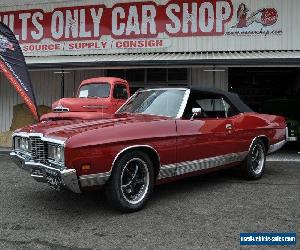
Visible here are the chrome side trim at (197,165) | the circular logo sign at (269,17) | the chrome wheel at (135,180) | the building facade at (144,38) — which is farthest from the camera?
the circular logo sign at (269,17)

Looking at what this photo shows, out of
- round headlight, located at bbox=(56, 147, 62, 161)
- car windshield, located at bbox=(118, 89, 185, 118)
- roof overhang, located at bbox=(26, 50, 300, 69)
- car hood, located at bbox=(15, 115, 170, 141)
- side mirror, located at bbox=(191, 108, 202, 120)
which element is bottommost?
round headlight, located at bbox=(56, 147, 62, 161)

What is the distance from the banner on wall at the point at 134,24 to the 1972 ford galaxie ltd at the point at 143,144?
783cm

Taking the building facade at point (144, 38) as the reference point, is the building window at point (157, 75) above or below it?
below

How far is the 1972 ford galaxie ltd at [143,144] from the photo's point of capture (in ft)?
13.9

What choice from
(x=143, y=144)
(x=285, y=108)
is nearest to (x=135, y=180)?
(x=143, y=144)

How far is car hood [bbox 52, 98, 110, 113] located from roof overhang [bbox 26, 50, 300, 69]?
2532 millimetres

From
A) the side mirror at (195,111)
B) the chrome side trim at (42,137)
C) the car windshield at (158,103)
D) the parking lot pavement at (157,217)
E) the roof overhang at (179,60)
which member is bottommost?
the parking lot pavement at (157,217)

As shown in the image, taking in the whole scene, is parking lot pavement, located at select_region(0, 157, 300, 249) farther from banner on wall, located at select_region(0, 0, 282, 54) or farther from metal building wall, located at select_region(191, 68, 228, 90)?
banner on wall, located at select_region(0, 0, 282, 54)

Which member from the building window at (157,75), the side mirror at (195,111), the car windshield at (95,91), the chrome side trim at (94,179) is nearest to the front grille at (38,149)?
the chrome side trim at (94,179)

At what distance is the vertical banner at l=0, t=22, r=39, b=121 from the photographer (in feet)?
37.0

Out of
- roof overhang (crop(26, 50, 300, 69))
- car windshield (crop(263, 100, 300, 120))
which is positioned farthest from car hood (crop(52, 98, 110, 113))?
car windshield (crop(263, 100, 300, 120))

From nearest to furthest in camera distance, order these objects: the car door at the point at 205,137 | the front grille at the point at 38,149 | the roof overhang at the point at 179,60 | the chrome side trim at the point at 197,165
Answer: the front grille at the point at 38,149, the chrome side trim at the point at 197,165, the car door at the point at 205,137, the roof overhang at the point at 179,60

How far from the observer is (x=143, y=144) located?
15.4 feet

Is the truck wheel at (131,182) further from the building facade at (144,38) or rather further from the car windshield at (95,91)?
the building facade at (144,38)
